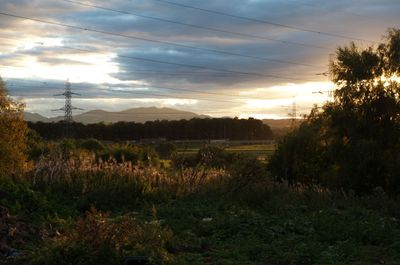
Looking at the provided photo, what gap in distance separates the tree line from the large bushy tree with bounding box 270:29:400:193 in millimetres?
54577

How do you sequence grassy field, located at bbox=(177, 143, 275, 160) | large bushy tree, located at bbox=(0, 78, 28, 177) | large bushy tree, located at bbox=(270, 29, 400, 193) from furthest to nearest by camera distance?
grassy field, located at bbox=(177, 143, 275, 160) < large bushy tree, located at bbox=(0, 78, 28, 177) < large bushy tree, located at bbox=(270, 29, 400, 193)

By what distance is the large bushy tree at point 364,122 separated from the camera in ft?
114

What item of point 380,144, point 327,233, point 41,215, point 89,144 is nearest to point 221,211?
point 327,233

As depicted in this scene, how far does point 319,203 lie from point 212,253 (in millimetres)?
7500

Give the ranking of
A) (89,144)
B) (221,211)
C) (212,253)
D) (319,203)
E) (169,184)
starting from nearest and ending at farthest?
(212,253) → (221,211) → (319,203) → (169,184) → (89,144)

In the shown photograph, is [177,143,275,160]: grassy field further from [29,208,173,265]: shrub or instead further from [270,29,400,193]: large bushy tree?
[29,208,173,265]: shrub

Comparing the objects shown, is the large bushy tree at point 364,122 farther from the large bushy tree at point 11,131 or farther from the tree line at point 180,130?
the tree line at point 180,130

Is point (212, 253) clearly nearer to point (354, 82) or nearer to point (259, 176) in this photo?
point (259, 176)

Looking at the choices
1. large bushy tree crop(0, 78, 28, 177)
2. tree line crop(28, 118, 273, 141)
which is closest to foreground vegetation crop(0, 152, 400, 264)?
large bushy tree crop(0, 78, 28, 177)

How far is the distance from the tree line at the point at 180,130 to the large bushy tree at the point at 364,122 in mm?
54577

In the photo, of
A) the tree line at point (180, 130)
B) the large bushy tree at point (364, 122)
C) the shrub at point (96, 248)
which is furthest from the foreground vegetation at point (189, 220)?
the tree line at point (180, 130)

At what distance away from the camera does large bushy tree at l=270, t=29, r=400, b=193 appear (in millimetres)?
34688

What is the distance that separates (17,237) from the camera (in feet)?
31.0

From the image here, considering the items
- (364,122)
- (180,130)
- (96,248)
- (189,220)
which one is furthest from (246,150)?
(96,248)
